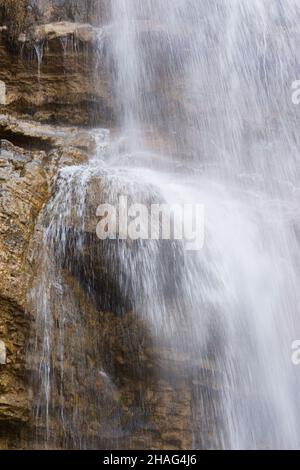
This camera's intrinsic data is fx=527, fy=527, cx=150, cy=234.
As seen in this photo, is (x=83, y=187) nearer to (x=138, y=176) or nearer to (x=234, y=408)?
(x=138, y=176)

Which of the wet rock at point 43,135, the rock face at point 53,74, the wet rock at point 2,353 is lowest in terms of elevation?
the wet rock at point 2,353

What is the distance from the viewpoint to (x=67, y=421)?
491 cm

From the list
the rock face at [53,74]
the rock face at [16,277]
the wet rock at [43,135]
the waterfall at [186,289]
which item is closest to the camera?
the rock face at [16,277]

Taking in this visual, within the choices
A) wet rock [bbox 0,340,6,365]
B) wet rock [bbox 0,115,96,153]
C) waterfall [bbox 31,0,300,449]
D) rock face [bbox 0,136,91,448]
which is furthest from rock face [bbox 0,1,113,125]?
wet rock [bbox 0,340,6,365]

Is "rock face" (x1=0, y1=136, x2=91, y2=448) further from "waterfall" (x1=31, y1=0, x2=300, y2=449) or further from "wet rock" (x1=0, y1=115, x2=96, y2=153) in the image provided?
"wet rock" (x1=0, y1=115, x2=96, y2=153)

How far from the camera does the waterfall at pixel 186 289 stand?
5.09 metres

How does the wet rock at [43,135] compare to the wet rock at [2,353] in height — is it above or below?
above

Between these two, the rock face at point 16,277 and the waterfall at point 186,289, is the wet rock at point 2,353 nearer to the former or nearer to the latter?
the rock face at point 16,277

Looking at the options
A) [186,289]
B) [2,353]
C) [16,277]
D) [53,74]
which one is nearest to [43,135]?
[53,74]

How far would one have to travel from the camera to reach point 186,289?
5555 millimetres

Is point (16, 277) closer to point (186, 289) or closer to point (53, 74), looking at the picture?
point (186, 289)

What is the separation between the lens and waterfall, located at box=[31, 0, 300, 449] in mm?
5094

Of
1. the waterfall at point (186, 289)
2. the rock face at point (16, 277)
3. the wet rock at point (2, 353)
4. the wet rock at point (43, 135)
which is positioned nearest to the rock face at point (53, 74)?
the wet rock at point (43, 135)
